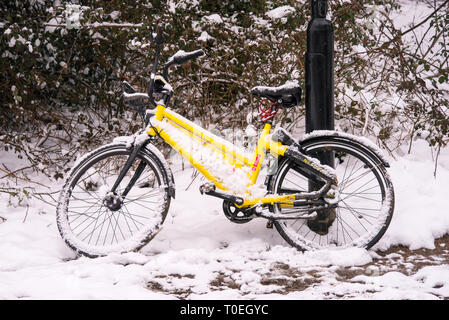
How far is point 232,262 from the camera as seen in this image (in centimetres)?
348

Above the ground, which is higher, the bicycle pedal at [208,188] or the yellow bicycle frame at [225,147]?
the yellow bicycle frame at [225,147]

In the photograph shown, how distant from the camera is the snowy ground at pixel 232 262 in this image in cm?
299

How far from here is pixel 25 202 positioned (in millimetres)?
4781

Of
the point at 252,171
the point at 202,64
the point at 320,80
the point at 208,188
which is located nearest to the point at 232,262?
the point at 208,188

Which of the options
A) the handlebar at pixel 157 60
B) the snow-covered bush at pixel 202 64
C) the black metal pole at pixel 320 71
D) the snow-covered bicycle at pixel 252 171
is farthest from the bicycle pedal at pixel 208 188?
the snow-covered bush at pixel 202 64

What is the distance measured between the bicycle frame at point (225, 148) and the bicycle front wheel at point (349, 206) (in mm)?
120

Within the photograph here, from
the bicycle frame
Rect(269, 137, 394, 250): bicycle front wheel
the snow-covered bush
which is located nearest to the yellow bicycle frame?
the bicycle frame

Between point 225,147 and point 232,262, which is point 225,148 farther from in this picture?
point 232,262

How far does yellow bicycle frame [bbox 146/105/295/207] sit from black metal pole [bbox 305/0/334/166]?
0.46 m

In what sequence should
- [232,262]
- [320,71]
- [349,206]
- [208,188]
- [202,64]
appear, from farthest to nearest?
1. [202,64]
2. [349,206]
3. [320,71]
4. [208,188]
5. [232,262]

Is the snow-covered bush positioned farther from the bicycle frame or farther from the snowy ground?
the bicycle frame

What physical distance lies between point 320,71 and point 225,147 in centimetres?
93

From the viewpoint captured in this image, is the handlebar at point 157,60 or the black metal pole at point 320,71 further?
the black metal pole at point 320,71

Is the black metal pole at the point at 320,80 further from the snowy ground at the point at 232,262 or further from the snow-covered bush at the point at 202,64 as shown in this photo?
the snow-covered bush at the point at 202,64
